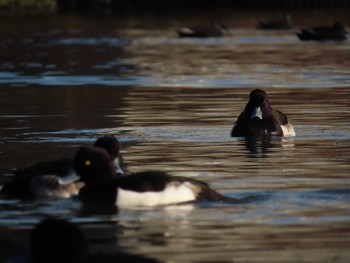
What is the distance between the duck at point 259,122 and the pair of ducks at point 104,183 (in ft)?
17.9

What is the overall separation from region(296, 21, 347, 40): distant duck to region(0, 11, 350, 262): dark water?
54 centimetres

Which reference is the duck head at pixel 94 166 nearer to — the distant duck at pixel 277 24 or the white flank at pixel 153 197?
the white flank at pixel 153 197

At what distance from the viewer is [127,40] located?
52.2m

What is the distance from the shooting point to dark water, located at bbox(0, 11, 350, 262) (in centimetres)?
1256

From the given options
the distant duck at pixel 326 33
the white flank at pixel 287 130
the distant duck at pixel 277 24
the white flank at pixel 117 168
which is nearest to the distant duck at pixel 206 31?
the distant duck at pixel 277 24

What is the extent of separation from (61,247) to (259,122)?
1112 centimetres

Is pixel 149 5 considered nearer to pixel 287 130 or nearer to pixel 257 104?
pixel 257 104

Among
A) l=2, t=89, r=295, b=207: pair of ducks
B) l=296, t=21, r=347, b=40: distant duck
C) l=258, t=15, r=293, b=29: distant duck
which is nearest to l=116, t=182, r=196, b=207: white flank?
l=2, t=89, r=295, b=207: pair of ducks

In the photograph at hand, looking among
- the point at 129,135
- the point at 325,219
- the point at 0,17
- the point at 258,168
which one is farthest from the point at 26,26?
the point at 325,219

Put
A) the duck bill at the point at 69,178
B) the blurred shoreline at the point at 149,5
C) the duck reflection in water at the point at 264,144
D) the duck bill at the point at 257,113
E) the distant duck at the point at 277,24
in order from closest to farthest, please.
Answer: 1. the duck bill at the point at 69,178
2. the duck reflection in water at the point at 264,144
3. the duck bill at the point at 257,113
4. the distant duck at the point at 277,24
5. the blurred shoreline at the point at 149,5

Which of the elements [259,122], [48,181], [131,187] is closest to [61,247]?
[131,187]

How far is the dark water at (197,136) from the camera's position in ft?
41.2

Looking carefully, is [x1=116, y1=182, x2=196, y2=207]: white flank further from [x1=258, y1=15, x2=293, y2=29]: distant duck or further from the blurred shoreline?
the blurred shoreline

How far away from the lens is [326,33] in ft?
164
